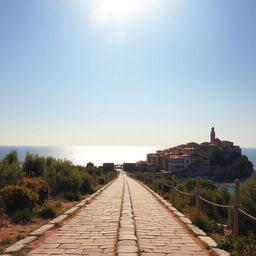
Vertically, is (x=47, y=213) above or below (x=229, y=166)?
below

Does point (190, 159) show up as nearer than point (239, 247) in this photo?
No

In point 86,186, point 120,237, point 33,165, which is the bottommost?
point 120,237

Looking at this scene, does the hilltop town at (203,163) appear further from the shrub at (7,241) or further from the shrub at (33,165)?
the shrub at (7,241)

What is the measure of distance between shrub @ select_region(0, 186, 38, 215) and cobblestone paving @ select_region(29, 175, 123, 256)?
1.70m

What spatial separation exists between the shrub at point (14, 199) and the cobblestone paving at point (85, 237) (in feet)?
5.56

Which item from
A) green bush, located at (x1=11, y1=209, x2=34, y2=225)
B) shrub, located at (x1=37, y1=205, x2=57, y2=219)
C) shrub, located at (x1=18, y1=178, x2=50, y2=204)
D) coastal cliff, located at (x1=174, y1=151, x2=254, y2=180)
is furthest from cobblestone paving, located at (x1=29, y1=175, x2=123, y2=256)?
coastal cliff, located at (x1=174, y1=151, x2=254, y2=180)

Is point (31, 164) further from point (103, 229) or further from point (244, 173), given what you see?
point (244, 173)

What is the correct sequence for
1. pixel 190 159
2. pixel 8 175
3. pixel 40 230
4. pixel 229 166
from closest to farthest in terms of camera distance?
1. pixel 40 230
2. pixel 8 175
3. pixel 190 159
4. pixel 229 166

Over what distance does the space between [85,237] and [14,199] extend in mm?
3803

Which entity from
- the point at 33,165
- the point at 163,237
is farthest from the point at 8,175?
the point at 163,237

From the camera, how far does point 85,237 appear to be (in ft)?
21.0

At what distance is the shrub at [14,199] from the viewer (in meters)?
9.07

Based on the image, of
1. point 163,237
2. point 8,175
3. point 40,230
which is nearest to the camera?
→ point 163,237

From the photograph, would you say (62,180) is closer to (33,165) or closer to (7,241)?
(33,165)
